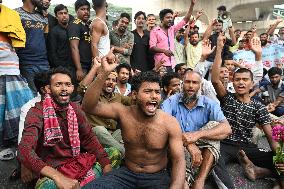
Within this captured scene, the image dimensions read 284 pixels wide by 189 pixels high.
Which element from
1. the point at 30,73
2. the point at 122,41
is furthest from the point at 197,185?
the point at 122,41

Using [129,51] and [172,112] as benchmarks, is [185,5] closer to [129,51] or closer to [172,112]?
[129,51]

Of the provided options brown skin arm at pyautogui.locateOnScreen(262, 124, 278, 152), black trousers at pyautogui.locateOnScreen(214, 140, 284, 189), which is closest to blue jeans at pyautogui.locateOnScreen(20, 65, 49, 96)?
black trousers at pyautogui.locateOnScreen(214, 140, 284, 189)

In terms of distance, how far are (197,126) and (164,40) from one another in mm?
2955

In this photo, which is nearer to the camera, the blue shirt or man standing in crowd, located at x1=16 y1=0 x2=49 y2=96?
the blue shirt

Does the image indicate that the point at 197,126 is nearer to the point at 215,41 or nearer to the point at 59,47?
the point at 59,47

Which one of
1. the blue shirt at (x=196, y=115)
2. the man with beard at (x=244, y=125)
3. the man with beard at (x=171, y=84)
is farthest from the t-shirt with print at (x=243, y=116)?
the man with beard at (x=171, y=84)

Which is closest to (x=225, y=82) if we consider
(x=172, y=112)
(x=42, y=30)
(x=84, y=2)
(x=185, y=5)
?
(x=172, y=112)

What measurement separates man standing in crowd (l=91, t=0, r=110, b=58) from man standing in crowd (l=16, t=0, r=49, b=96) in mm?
734

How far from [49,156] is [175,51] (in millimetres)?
4737

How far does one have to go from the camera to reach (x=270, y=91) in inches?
323

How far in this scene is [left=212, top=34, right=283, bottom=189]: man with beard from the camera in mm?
4977

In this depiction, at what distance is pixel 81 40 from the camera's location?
19.0ft

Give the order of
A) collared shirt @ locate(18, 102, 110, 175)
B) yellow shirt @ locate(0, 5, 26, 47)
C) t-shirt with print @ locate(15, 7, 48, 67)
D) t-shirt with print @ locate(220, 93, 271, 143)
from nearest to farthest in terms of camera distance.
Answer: collared shirt @ locate(18, 102, 110, 175)
yellow shirt @ locate(0, 5, 26, 47)
t-shirt with print @ locate(220, 93, 271, 143)
t-shirt with print @ locate(15, 7, 48, 67)

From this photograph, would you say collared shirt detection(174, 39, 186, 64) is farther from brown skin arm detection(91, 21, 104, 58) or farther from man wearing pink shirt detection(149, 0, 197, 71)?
brown skin arm detection(91, 21, 104, 58)
